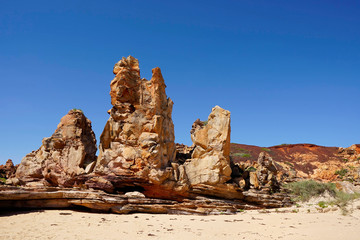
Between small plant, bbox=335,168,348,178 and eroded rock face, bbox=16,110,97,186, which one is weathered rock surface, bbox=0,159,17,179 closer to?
eroded rock face, bbox=16,110,97,186

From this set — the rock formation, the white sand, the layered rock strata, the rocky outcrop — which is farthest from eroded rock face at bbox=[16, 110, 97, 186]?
the rocky outcrop

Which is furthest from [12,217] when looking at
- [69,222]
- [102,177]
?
[102,177]

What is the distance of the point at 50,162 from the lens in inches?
691

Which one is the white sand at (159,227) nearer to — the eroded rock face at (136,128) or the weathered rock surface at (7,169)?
the eroded rock face at (136,128)

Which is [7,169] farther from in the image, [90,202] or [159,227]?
[159,227]

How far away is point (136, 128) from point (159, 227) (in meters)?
6.26

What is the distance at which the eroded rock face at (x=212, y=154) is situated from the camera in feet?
52.7

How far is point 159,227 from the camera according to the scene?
10.7 m

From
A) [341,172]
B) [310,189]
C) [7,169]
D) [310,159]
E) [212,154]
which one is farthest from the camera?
[310,159]

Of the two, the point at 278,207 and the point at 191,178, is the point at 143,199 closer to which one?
the point at 191,178

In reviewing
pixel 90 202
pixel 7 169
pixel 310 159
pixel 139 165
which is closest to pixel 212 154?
pixel 139 165

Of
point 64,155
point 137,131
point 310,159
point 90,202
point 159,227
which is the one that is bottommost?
point 159,227

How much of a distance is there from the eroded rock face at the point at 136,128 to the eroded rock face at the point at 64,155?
207cm

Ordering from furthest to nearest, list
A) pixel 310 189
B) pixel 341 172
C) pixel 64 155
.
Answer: pixel 341 172 → pixel 310 189 → pixel 64 155
